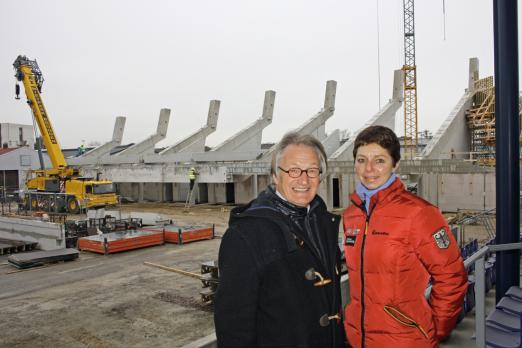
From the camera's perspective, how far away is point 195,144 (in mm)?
32875

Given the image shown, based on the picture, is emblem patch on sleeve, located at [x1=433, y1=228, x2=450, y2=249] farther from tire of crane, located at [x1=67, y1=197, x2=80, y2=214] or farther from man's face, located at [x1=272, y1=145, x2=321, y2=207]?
tire of crane, located at [x1=67, y1=197, x2=80, y2=214]

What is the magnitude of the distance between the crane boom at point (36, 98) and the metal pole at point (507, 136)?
70.3 ft

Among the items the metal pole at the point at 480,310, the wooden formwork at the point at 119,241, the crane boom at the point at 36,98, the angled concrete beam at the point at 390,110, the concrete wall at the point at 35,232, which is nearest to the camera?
the metal pole at the point at 480,310

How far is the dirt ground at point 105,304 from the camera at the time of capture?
6.57 m

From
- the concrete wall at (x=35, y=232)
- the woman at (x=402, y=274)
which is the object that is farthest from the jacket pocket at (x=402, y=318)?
the concrete wall at (x=35, y=232)

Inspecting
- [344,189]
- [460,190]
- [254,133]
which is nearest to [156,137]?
[254,133]

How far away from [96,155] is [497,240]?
37240 millimetres

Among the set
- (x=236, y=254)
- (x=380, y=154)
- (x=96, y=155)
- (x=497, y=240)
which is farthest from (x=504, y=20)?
(x=96, y=155)

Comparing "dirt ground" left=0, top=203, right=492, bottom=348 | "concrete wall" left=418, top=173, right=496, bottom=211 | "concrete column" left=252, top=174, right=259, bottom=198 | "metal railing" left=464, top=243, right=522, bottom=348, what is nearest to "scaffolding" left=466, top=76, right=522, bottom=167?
"concrete wall" left=418, top=173, right=496, bottom=211

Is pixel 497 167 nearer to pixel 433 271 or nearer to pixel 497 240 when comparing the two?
pixel 497 240

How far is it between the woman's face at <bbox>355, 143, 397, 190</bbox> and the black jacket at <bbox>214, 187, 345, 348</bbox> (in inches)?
27.4

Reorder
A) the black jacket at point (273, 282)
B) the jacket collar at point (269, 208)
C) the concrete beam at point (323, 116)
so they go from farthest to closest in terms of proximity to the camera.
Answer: the concrete beam at point (323, 116)
the jacket collar at point (269, 208)
the black jacket at point (273, 282)

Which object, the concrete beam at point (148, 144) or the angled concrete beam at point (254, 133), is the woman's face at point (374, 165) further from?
the concrete beam at point (148, 144)

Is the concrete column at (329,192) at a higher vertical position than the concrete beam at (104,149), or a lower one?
lower
